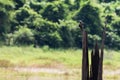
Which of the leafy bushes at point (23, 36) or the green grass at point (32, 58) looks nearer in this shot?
the green grass at point (32, 58)

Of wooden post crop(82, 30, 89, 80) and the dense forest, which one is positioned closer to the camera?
wooden post crop(82, 30, 89, 80)

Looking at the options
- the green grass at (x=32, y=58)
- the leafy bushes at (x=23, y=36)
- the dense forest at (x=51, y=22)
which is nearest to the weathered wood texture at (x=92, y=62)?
the green grass at (x=32, y=58)

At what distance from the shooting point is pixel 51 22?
41.9 m

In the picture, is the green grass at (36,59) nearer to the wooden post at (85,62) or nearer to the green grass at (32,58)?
the green grass at (32,58)

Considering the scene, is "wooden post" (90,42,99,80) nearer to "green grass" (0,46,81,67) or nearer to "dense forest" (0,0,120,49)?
"green grass" (0,46,81,67)

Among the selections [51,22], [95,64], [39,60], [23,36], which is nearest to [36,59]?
[39,60]

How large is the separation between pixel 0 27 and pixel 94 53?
33511 millimetres

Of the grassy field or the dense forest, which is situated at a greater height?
the dense forest

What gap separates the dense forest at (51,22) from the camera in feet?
130

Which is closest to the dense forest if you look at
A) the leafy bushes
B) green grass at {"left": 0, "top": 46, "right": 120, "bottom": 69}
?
the leafy bushes

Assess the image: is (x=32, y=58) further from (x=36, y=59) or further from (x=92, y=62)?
(x=92, y=62)

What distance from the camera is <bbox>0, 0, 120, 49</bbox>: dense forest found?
3962 cm

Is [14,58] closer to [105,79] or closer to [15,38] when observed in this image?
[15,38]

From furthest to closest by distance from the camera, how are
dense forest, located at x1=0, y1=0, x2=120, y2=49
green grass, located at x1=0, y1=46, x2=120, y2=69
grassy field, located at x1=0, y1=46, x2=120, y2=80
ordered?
dense forest, located at x1=0, y1=0, x2=120, y2=49
green grass, located at x1=0, y1=46, x2=120, y2=69
grassy field, located at x1=0, y1=46, x2=120, y2=80
